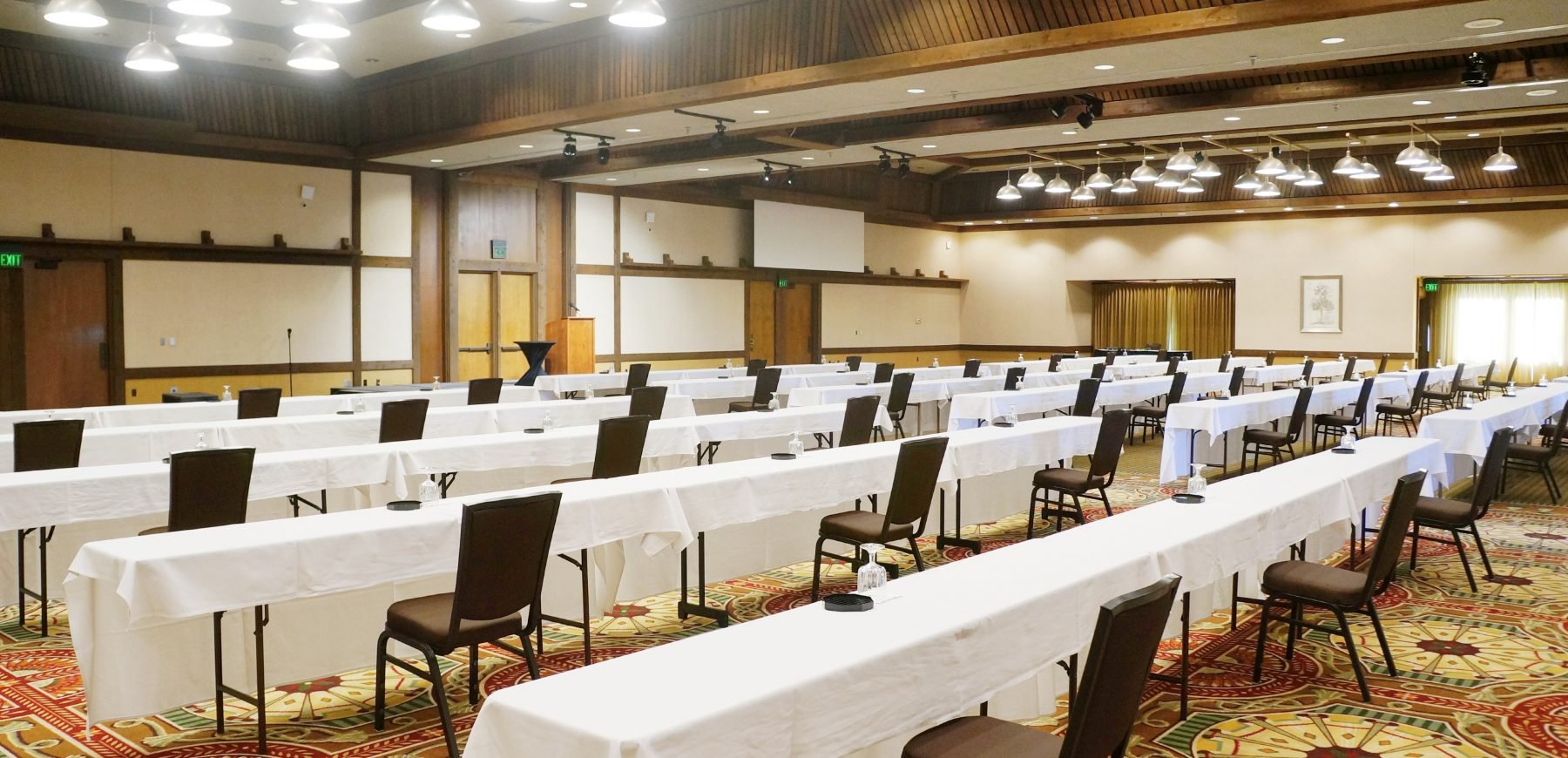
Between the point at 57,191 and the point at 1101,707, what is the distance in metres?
13.3

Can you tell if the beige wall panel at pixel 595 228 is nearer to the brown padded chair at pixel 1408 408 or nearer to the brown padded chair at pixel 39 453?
the brown padded chair at pixel 1408 408

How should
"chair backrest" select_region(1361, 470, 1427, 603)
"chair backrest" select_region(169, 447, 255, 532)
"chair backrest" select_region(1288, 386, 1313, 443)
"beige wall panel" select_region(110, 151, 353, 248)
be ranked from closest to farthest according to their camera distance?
1. "chair backrest" select_region(1361, 470, 1427, 603)
2. "chair backrest" select_region(169, 447, 255, 532)
3. "chair backrest" select_region(1288, 386, 1313, 443)
4. "beige wall panel" select_region(110, 151, 353, 248)

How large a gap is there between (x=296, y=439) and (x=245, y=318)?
6.86 metres

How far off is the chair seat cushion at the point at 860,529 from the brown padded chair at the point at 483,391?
5.70 meters

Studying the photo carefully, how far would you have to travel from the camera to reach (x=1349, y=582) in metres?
4.70

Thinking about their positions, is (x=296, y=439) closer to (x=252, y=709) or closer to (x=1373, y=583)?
(x=252, y=709)

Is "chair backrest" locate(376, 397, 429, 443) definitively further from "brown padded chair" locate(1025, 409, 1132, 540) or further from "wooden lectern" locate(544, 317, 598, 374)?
"wooden lectern" locate(544, 317, 598, 374)

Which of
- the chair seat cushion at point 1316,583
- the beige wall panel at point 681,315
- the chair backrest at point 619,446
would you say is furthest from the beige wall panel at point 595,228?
the chair seat cushion at point 1316,583

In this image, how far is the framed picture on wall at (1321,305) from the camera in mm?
20641

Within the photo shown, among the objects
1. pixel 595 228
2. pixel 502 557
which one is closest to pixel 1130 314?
pixel 595 228

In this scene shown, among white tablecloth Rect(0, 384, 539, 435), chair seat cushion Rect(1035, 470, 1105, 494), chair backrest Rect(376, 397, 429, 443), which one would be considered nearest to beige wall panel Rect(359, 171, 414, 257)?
white tablecloth Rect(0, 384, 539, 435)

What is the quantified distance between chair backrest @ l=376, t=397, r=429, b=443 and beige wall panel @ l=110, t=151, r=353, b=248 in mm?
7187

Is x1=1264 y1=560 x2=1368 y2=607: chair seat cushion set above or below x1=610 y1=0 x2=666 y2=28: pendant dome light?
below

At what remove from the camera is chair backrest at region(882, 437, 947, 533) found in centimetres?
554
